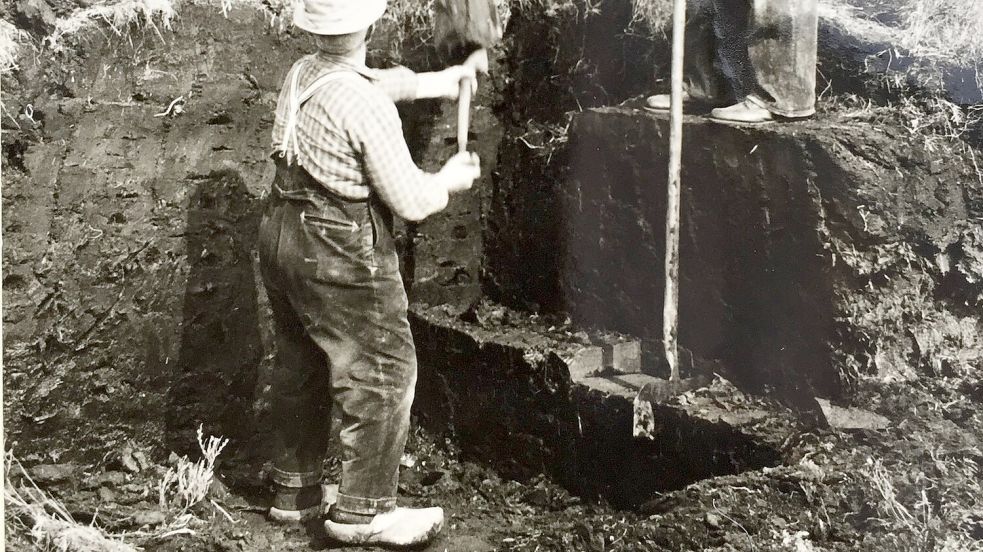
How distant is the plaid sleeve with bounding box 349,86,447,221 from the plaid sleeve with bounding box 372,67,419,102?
8.5 inches

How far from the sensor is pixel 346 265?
295cm

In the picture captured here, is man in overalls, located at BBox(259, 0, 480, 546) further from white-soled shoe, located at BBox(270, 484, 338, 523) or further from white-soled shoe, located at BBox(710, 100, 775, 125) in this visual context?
white-soled shoe, located at BBox(710, 100, 775, 125)

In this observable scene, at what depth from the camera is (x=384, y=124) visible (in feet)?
9.32

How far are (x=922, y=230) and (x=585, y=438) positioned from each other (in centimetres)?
133

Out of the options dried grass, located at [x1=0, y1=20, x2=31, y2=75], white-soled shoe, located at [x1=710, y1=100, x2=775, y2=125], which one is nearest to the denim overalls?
dried grass, located at [x1=0, y1=20, x2=31, y2=75]

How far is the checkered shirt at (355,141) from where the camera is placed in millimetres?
2832

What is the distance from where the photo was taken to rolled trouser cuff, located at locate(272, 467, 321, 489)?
3.29 meters

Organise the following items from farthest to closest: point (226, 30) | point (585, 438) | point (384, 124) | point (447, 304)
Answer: point (447, 304) → point (585, 438) → point (226, 30) → point (384, 124)

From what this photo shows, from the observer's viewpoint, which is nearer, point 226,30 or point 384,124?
point 384,124

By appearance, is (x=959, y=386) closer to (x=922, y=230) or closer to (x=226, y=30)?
(x=922, y=230)

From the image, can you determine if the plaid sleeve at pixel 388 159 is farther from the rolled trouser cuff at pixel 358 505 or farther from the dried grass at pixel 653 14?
the dried grass at pixel 653 14

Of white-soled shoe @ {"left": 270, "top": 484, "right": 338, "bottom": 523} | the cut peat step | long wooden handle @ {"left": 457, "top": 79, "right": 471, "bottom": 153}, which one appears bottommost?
white-soled shoe @ {"left": 270, "top": 484, "right": 338, "bottom": 523}

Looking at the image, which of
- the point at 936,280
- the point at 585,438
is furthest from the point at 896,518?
the point at 585,438

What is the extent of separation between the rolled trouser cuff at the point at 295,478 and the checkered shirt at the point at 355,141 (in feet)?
3.18
